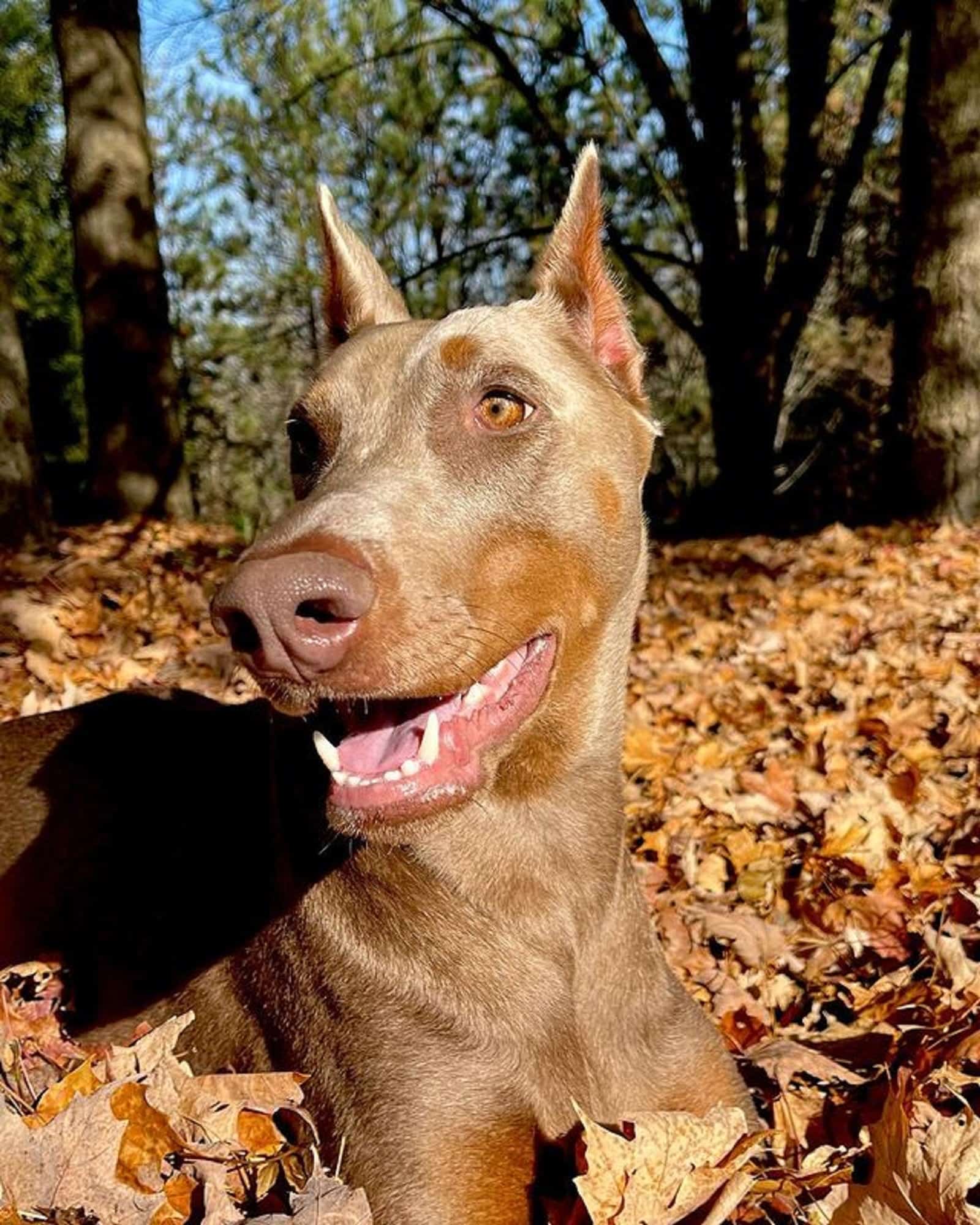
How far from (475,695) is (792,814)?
2.65m

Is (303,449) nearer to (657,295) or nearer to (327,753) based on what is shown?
(327,753)

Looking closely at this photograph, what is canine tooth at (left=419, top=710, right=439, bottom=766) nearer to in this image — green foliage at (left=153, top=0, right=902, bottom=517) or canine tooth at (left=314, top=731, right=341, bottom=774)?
canine tooth at (left=314, top=731, right=341, bottom=774)

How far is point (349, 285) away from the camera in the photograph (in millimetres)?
3662

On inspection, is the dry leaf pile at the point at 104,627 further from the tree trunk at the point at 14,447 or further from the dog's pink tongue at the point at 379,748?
the dog's pink tongue at the point at 379,748

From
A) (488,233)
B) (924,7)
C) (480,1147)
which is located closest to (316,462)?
(480,1147)

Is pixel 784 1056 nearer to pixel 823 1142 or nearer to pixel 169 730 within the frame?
pixel 823 1142

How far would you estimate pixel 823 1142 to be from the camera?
2.97 metres

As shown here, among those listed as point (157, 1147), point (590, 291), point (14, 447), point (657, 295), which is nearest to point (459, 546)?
point (590, 291)

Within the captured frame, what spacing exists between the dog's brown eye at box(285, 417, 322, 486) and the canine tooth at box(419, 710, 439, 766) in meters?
0.85

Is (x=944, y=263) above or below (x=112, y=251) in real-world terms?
below

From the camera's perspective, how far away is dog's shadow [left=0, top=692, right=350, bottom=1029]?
3.31 m

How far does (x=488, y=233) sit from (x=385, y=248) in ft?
8.08

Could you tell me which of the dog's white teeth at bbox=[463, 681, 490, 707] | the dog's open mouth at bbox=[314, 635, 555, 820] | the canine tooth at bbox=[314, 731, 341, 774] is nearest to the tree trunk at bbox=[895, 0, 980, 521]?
the dog's open mouth at bbox=[314, 635, 555, 820]

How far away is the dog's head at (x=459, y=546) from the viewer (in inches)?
89.9
